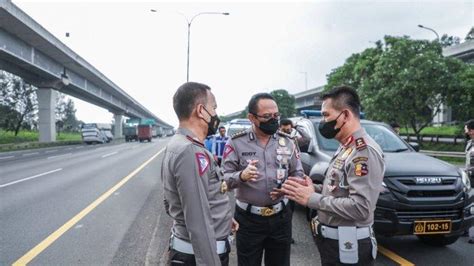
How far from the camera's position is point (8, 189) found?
1077 cm

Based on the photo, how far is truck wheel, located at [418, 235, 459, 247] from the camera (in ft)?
18.0

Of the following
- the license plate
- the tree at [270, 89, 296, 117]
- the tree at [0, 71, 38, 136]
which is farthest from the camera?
the tree at [270, 89, 296, 117]

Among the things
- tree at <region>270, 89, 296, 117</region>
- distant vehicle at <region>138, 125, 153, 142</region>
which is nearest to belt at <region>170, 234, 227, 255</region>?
distant vehicle at <region>138, 125, 153, 142</region>

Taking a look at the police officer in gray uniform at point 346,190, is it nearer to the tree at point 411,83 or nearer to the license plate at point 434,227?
the license plate at point 434,227

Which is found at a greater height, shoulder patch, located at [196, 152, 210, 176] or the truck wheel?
shoulder patch, located at [196, 152, 210, 176]

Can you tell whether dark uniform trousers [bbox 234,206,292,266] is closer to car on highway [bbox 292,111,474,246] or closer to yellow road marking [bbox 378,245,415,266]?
car on highway [bbox 292,111,474,246]

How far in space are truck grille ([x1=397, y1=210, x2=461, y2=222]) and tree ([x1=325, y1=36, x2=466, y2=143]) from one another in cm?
2005

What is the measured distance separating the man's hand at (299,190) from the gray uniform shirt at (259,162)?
2.59ft

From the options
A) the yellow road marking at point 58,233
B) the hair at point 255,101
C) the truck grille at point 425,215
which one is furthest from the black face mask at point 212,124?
the yellow road marking at point 58,233

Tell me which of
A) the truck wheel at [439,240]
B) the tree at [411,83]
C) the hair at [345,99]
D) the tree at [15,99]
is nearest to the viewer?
the hair at [345,99]

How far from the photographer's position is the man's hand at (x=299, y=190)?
2.62 m

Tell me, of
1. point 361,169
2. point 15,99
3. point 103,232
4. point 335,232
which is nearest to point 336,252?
point 335,232

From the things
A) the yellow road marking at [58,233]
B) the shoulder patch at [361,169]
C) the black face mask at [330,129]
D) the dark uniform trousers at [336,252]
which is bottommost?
the yellow road marking at [58,233]

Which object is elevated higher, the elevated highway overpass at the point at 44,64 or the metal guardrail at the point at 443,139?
the elevated highway overpass at the point at 44,64
